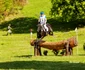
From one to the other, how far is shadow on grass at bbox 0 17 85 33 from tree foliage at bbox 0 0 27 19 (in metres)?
2.00

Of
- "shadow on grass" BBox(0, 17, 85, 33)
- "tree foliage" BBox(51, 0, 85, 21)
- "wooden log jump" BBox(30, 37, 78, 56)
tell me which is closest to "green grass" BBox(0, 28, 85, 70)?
"wooden log jump" BBox(30, 37, 78, 56)

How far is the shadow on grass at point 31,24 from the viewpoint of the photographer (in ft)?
189

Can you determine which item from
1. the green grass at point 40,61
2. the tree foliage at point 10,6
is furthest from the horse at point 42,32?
the tree foliage at point 10,6

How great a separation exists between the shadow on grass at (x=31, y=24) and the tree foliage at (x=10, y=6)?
6.55 ft

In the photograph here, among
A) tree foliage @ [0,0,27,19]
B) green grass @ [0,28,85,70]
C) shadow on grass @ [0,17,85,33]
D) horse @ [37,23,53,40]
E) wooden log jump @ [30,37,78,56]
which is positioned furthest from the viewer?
tree foliage @ [0,0,27,19]

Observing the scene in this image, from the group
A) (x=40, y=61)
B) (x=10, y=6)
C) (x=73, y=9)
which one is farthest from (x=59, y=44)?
(x=10, y=6)

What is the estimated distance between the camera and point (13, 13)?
7075 centimetres

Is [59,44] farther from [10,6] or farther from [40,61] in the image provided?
[10,6]

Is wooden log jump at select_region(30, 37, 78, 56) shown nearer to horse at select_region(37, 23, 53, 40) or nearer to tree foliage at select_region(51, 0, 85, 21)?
horse at select_region(37, 23, 53, 40)

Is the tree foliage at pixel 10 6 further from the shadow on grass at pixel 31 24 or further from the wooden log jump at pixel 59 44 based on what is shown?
the wooden log jump at pixel 59 44

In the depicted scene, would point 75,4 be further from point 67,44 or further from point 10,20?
point 67,44

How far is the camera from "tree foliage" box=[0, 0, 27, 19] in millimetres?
62934

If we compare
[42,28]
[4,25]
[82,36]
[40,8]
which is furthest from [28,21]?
[42,28]

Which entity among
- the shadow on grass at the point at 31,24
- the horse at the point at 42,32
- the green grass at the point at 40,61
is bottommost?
the shadow on grass at the point at 31,24
